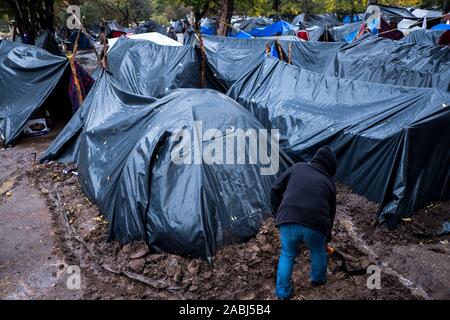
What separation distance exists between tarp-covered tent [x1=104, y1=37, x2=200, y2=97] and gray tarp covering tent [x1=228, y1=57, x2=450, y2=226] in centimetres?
315

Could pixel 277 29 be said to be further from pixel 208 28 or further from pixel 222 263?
pixel 222 263

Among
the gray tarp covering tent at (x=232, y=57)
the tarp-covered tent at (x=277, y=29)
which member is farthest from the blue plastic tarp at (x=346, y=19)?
the gray tarp covering tent at (x=232, y=57)

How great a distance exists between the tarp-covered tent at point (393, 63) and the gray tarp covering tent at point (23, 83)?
7.13 m

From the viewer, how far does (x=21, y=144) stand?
9.45 metres

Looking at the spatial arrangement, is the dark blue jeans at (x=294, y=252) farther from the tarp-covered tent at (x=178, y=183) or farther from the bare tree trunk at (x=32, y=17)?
the bare tree trunk at (x=32, y=17)

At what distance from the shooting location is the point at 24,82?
32.1ft

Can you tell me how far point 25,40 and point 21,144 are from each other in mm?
11755

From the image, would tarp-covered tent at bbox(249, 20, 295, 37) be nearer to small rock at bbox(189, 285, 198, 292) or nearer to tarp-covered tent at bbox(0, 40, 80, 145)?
tarp-covered tent at bbox(0, 40, 80, 145)

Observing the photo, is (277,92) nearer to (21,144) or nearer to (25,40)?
(21,144)

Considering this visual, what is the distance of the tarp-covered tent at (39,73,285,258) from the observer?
4.63 meters

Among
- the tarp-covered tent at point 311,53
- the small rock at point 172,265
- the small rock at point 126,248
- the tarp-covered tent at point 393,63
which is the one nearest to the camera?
the small rock at point 172,265

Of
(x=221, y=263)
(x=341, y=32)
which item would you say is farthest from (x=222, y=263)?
(x=341, y=32)

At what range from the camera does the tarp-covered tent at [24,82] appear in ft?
31.1

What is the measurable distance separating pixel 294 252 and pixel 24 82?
28.9ft
